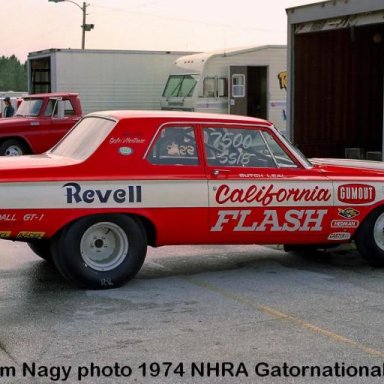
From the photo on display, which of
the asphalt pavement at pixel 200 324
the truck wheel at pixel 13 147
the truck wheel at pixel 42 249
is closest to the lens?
the asphalt pavement at pixel 200 324

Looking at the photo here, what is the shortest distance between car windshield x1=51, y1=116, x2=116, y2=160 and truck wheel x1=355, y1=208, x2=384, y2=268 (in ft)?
9.00

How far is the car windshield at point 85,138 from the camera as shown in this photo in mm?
6859

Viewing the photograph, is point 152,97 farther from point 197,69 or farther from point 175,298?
point 175,298

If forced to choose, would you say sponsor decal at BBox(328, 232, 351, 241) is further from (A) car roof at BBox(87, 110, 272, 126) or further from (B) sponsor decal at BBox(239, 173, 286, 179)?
(A) car roof at BBox(87, 110, 272, 126)

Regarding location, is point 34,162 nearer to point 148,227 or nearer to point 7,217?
point 7,217

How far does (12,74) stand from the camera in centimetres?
12438

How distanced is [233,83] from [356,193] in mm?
15399

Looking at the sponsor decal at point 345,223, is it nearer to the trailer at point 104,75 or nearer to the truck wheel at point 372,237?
the truck wheel at point 372,237

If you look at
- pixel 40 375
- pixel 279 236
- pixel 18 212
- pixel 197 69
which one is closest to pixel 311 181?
pixel 279 236

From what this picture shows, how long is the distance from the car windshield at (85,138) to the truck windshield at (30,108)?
10604mm

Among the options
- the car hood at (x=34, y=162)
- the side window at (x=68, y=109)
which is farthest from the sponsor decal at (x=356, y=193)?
the side window at (x=68, y=109)

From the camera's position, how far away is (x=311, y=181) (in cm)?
730

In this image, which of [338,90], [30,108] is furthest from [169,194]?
[30,108]

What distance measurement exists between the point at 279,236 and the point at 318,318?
5.02 feet
